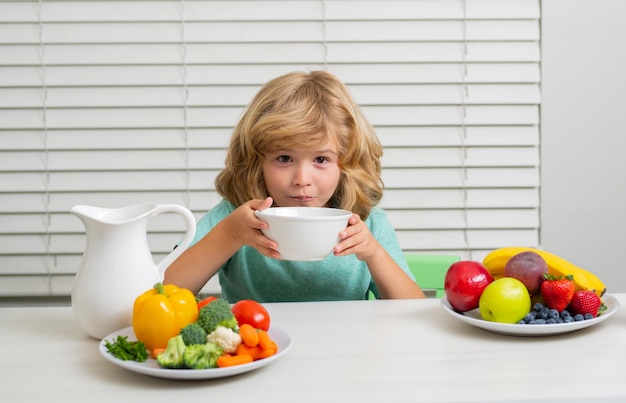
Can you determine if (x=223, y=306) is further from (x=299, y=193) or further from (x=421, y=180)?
(x=421, y=180)

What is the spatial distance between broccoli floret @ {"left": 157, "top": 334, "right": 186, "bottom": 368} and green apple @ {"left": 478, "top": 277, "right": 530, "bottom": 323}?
1.63 feet

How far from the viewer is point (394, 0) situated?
2.70 meters

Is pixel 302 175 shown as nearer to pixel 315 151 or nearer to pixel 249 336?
pixel 315 151

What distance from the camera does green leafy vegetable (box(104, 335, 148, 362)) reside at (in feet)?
3.39

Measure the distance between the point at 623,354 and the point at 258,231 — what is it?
62 centimetres

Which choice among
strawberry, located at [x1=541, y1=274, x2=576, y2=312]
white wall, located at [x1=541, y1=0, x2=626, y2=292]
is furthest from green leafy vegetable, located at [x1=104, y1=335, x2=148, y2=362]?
white wall, located at [x1=541, y1=0, x2=626, y2=292]

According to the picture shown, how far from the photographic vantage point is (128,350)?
104 centimetres

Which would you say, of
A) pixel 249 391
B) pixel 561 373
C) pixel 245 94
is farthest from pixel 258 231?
pixel 245 94

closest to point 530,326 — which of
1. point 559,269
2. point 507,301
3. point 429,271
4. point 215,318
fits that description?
point 507,301

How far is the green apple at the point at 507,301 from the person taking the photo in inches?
46.3

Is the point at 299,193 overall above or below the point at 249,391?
above

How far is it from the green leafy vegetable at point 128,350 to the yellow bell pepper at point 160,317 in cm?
2

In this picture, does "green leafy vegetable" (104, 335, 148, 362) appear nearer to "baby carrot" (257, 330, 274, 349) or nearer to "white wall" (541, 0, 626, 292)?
"baby carrot" (257, 330, 274, 349)

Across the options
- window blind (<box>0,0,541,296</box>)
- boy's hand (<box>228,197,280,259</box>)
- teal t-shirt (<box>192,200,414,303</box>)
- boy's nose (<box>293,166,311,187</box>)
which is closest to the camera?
boy's hand (<box>228,197,280,259</box>)
